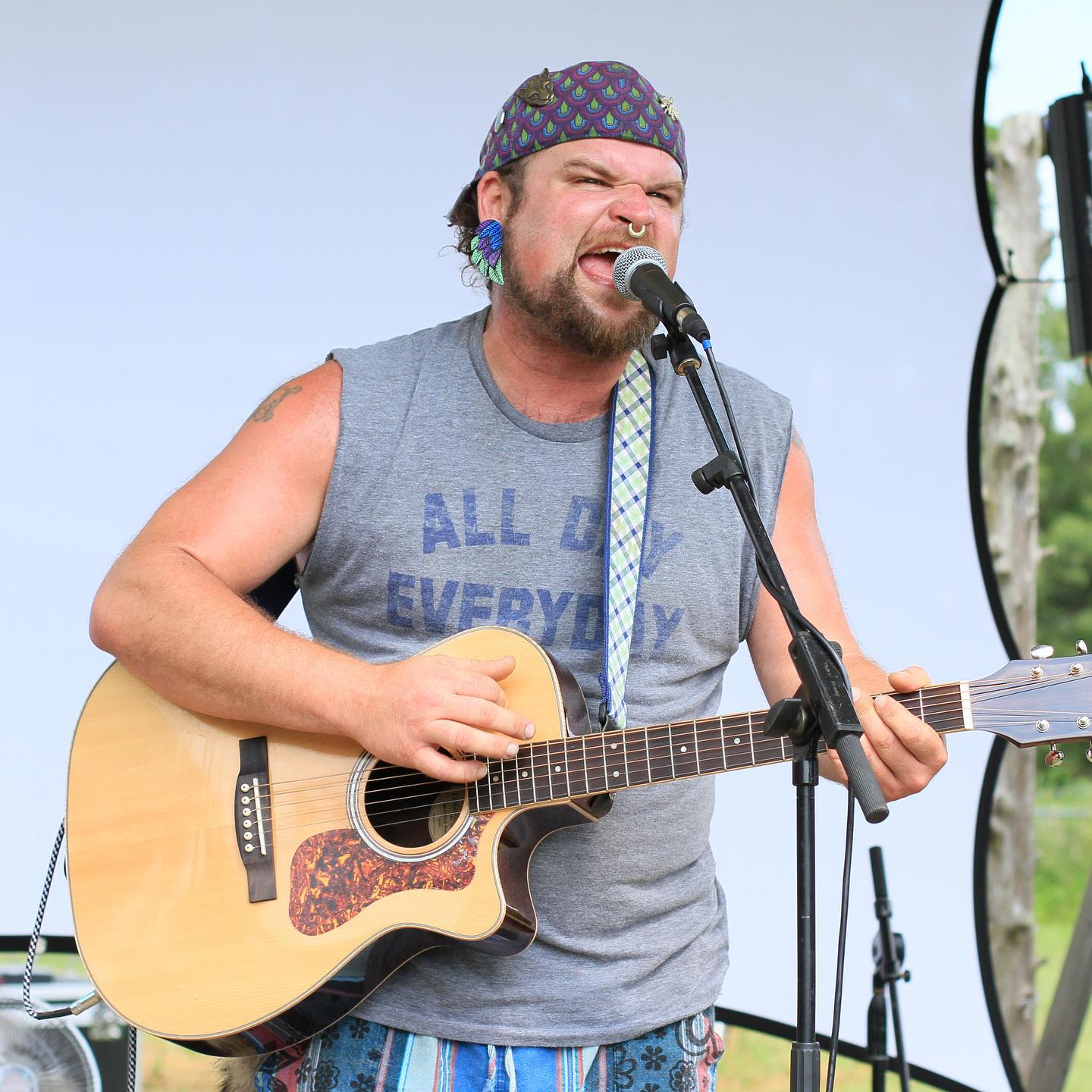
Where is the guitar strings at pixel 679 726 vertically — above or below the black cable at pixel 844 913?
above

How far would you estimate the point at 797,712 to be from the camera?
1.43m

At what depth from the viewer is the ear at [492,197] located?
239cm

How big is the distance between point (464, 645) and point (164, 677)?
18.9 inches

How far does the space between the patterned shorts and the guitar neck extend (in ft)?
1.19

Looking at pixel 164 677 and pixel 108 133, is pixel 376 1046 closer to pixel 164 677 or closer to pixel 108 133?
pixel 164 677

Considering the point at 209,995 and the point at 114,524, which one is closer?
the point at 209,995

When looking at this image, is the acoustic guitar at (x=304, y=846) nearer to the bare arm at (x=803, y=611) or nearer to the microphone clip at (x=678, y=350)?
the bare arm at (x=803, y=611)

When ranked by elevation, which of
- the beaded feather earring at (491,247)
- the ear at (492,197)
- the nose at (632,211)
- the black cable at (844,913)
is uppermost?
the ear at (492,197)

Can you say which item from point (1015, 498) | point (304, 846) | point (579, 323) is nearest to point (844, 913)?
point (304, 846)

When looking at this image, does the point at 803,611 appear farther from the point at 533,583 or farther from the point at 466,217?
the point at 466,217

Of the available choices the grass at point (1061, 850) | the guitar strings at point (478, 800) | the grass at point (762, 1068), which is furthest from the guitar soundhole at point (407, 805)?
the grass at point (1061, 850)

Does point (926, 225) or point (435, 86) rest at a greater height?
point (435, 86)

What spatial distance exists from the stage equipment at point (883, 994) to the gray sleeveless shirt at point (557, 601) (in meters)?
0.83

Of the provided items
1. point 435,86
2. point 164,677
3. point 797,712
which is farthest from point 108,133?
point 797,712
